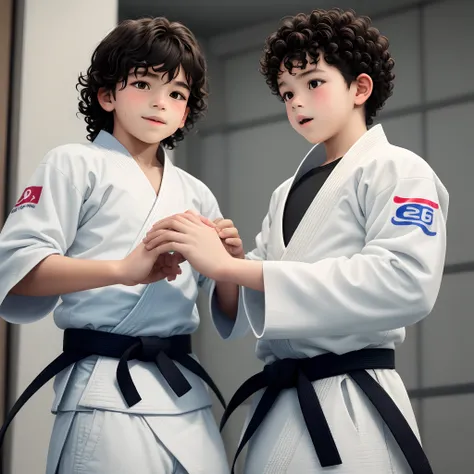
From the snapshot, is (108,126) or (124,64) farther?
(108,126)

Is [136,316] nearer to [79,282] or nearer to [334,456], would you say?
[79,282]

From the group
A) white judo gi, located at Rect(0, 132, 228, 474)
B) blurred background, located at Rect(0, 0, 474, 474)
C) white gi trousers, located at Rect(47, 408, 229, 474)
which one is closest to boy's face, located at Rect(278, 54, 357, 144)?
white judo gi, located at Rect(0, 132, 228, 474)

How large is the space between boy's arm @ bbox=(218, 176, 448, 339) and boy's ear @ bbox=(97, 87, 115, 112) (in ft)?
1.98

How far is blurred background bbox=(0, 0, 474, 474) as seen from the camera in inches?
107

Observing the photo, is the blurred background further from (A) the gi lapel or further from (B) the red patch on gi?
(A) the gi lapel

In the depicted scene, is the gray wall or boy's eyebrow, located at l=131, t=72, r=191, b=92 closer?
boy's eyebrow, located at l=131, t=72, r=191, b=92

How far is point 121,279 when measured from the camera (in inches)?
70.8

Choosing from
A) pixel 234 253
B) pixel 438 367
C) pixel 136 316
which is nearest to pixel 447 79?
pixel 438 367

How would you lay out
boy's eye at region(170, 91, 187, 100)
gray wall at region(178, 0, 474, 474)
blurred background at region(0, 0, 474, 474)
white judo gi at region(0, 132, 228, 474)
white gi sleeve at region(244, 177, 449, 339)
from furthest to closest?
1. gray wall at region(178, 0, 474, 474)
2. blurred background at region(0, 0, 474, 474)
3. boy's eye at region(170, 91, 187, 100)
4. white judo gi at region(0, 132, 228, 474)
5. white gi sleeve at region(244, 177, 449, 339)

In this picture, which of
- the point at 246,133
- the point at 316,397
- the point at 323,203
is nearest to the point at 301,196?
the point at 323,203

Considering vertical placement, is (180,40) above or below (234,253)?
above

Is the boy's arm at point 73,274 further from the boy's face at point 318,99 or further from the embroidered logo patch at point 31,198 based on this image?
the boy's face at point 318,99

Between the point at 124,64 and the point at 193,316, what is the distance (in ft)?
1.94

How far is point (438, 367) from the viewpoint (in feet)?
9.43
